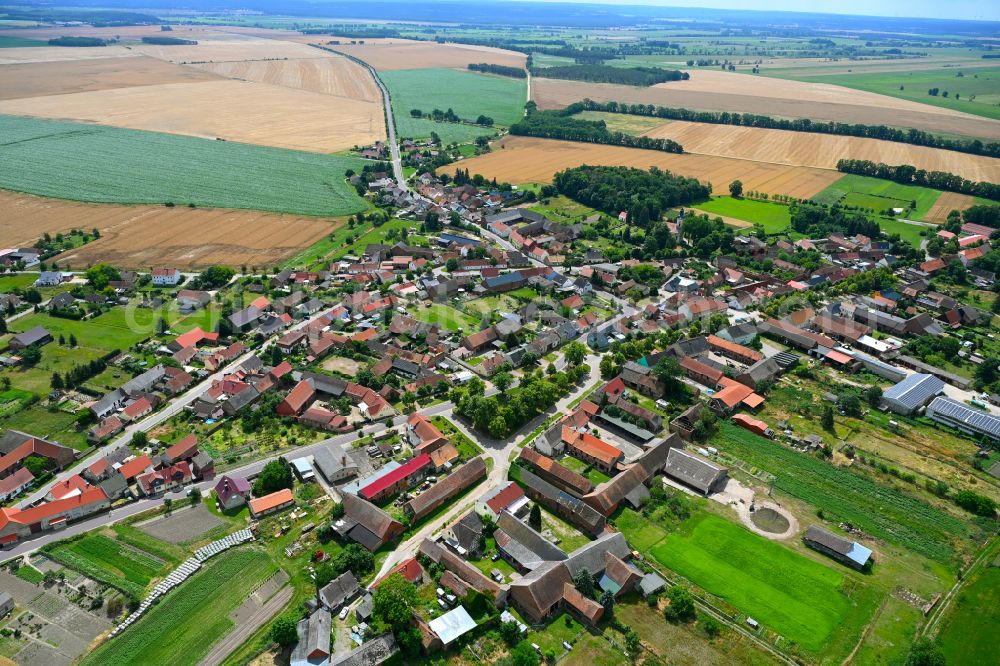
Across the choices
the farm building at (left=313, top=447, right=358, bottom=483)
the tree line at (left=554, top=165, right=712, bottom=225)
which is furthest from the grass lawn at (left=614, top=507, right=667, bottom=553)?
the tree line at (left=554, top=165, right=712, bottom=225)

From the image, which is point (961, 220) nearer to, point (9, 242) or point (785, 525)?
point (785, 525)

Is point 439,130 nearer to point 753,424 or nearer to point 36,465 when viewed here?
point 753,424

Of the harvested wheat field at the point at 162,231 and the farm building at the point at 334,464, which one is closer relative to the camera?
the farm building at the point at 334,464

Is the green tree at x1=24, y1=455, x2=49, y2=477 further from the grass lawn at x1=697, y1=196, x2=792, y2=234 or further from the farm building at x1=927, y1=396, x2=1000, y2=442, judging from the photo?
the grass lawn at x1=697, y1=196, x2=792, y2=234

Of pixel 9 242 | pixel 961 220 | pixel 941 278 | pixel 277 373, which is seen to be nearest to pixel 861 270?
pixel 941 278

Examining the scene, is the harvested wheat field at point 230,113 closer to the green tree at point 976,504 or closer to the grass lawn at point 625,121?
the grass lawn at point 625,121

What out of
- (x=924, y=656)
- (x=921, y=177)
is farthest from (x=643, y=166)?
(x=924, y=656)

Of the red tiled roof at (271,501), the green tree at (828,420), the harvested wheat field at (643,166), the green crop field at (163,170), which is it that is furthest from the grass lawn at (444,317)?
the harvested wheat field at (643,166)
